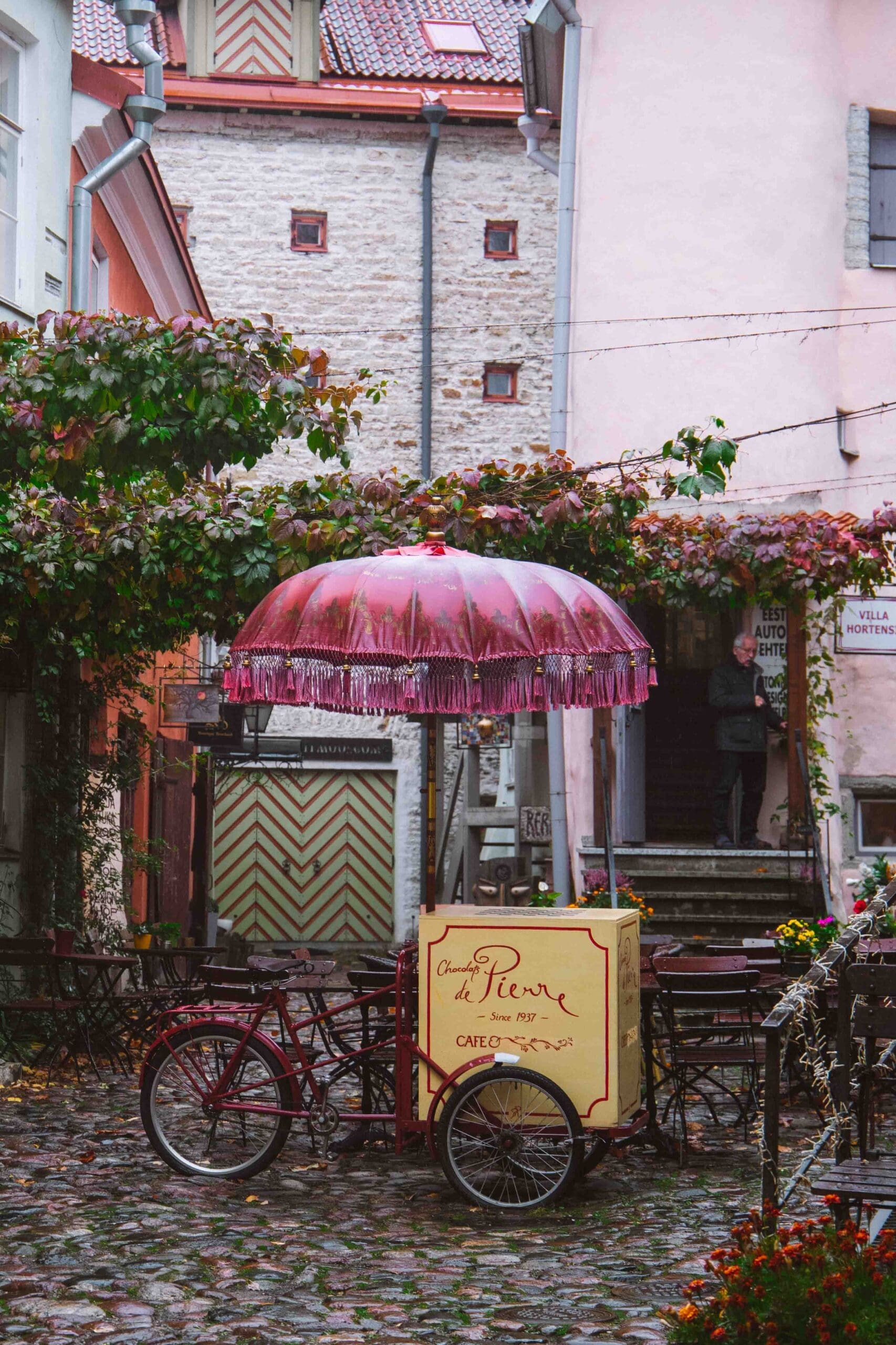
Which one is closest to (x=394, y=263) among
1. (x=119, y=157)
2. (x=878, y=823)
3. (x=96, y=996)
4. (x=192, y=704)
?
(x=192, y=704)

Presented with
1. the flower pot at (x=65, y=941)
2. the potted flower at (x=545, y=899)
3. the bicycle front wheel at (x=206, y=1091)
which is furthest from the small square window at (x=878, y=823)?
the bicycle front wheel at (x=206, y=1091)

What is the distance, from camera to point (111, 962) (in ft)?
32.2

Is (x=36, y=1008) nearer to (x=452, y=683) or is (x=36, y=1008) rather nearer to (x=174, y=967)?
(x=174, y=967)

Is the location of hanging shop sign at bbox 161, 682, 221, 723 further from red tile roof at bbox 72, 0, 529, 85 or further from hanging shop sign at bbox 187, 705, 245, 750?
red tile roof at bbox 72, 0, 529, 85

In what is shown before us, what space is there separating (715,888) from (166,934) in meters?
4.67

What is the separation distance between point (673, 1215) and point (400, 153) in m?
20.6

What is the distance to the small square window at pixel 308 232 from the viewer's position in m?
24.6

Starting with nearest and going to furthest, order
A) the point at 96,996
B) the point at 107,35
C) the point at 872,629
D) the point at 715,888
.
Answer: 1. the point at 96,996
2. the point at 715,888
3. the point at 872,629
4. the point at 107,35

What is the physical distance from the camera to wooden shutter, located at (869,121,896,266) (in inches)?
580

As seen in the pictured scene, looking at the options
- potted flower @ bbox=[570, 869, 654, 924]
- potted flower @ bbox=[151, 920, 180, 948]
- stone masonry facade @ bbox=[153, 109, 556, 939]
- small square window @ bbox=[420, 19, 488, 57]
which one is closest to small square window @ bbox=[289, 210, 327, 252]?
stone masonry facade @ bbox=[153, 109, 556, 939]

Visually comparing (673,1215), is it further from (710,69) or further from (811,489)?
(710,69)

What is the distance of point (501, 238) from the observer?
24.9 m

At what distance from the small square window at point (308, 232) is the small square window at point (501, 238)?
2.38 m

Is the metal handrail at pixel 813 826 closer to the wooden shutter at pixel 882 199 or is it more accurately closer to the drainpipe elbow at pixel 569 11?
→ the wooden shutter at pixel 882 199
